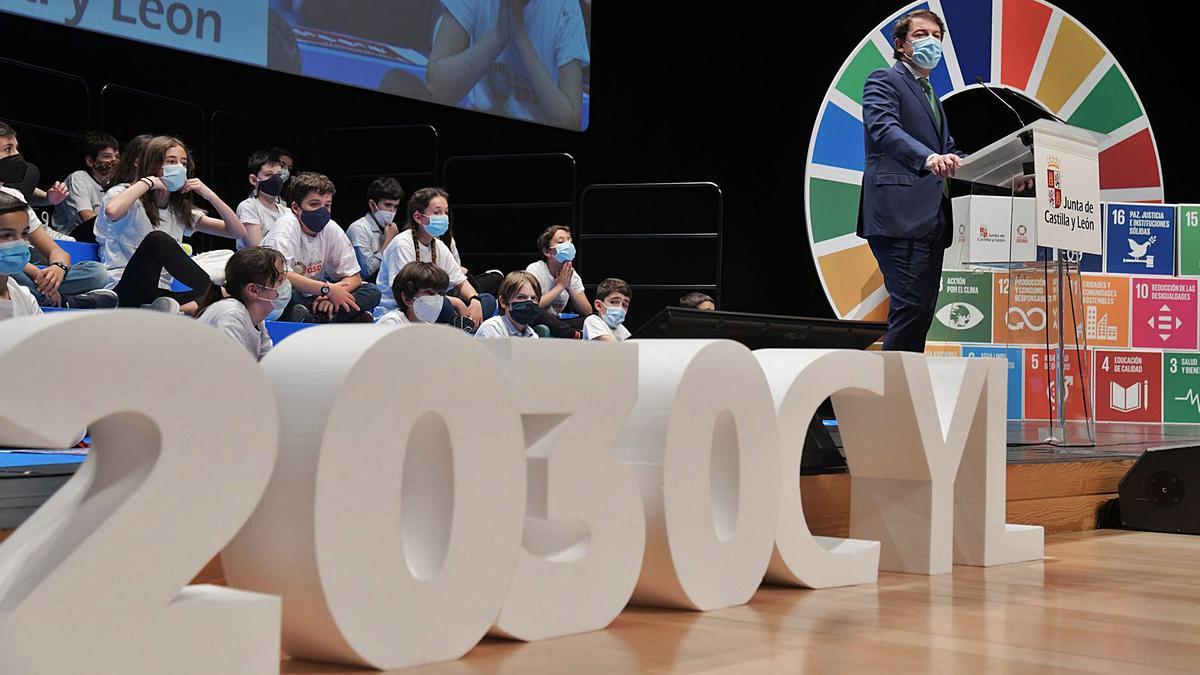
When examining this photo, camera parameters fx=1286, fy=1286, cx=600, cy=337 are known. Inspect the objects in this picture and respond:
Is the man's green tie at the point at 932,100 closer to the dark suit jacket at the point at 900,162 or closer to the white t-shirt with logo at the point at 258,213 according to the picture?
the dark suit jacket at the point at 900,162

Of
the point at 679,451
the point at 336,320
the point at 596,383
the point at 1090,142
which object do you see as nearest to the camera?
the point at 596,383

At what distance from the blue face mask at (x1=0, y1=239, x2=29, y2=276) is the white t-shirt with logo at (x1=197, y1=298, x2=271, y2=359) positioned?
594mm

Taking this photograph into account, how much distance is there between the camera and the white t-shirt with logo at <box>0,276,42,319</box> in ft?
9.51


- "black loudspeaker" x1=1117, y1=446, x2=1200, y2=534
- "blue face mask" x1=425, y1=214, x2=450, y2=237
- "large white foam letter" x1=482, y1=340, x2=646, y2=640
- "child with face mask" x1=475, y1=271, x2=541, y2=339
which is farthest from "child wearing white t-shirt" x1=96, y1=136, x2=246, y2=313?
"black loudspeaker" x1=1117, y1=446, x2=1200, y2=534

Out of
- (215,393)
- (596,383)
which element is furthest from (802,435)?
(215,393)

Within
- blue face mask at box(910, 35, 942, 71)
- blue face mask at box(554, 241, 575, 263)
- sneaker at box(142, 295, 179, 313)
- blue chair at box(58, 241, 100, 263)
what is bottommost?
sneaker at box(142, 295, 179, 313)

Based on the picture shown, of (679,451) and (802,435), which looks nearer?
(679,451)

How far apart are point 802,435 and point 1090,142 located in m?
2.00

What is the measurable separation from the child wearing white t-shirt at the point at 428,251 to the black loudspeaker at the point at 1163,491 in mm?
2679

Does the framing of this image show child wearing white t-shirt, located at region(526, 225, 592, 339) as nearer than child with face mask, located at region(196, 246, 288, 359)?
No

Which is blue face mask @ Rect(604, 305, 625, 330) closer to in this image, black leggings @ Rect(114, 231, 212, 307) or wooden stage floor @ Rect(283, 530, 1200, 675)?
black leggings @ Rect(114, 231, 212, 307)

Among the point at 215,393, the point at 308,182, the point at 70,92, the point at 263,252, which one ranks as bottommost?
the point at 215,393

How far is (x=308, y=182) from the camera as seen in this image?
4.82 m

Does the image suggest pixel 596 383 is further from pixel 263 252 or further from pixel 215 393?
pixel 263 252
